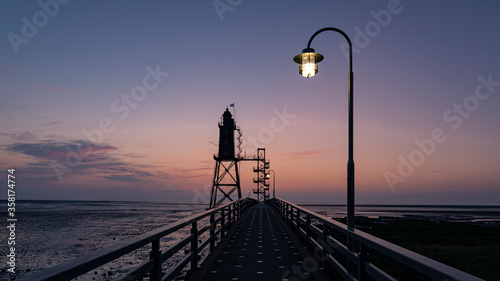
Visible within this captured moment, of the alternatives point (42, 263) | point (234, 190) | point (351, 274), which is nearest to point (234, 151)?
point (234, 190)

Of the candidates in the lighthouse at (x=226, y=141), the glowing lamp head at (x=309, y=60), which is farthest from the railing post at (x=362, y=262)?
the lighthouse at (x=226, y=141)

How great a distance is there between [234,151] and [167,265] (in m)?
38.1

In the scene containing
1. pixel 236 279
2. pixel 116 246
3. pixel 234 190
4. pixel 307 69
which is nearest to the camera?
pixel 116 246

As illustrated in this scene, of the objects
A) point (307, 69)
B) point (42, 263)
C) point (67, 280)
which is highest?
point (307, 69)

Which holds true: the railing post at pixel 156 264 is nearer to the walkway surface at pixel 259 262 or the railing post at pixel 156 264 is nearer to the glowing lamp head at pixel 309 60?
the walkway surface at pixel 259 262

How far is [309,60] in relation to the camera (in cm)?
954

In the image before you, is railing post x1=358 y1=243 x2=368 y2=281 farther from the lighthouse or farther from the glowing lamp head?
the lighthouse

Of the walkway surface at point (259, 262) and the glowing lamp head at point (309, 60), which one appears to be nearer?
the walkway surface at point (259, 262)

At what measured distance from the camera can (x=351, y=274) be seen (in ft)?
18.1

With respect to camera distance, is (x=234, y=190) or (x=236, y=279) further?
(x=234, y=190)

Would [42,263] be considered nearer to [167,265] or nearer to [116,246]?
[167,265]

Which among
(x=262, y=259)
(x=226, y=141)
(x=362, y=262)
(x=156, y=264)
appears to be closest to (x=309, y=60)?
(x=262, y=259)

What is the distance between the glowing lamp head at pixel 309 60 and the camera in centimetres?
952

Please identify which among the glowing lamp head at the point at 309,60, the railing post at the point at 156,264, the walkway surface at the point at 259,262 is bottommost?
the walkway surface at the point at 259,262
